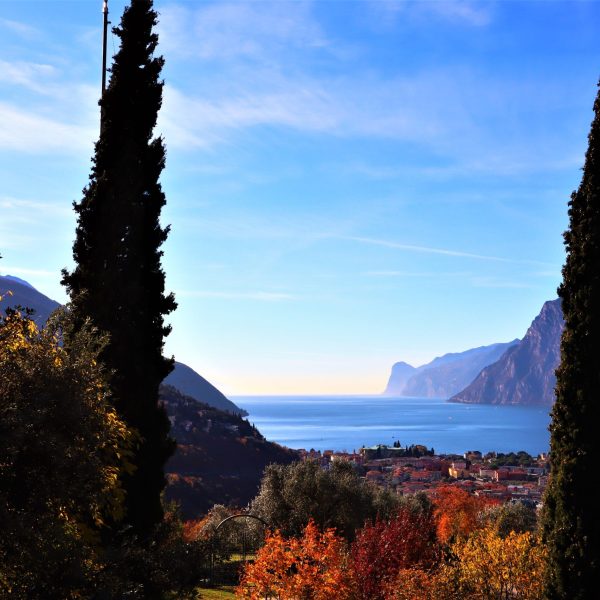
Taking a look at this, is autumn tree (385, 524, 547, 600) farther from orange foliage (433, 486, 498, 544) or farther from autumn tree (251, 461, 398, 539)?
orange foliage (433, 486, 498, 544)

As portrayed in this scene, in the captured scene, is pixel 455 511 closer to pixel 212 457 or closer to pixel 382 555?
pixel 382 555

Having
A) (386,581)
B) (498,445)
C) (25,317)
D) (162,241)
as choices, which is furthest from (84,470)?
(498,445)

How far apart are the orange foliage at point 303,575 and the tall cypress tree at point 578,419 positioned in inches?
172

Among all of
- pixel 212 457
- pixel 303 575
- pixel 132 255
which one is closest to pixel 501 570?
pixel 303 575

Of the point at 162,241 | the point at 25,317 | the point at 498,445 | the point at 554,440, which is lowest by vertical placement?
the point at 498,445

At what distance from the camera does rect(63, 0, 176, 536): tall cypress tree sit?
44.4 feet

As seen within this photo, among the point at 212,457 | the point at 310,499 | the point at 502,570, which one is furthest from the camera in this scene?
the point at 212,457

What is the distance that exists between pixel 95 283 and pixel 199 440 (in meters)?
88.3

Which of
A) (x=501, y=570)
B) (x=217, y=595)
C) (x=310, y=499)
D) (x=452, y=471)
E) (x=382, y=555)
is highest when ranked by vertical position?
(x=382, y=555)

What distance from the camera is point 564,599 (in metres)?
13.7

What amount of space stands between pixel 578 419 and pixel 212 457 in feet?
273

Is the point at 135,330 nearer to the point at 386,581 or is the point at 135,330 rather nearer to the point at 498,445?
the point at 386,581

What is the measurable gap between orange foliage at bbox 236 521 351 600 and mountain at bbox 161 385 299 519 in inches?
2165

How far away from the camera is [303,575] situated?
524 inches
